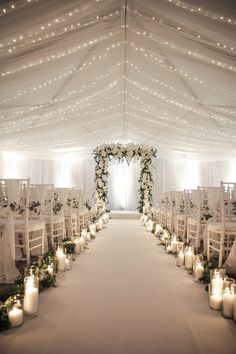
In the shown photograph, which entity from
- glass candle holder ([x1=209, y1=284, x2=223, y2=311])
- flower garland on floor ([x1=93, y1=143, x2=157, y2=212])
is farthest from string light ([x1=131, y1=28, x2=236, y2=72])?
flower garland on floor ([x1=93, y1=143, x2=157, y2=212])

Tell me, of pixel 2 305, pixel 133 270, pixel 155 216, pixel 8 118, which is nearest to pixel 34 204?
pixel 133 270

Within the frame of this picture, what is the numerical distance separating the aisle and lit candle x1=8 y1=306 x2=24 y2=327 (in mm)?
48

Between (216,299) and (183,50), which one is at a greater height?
(183,50)

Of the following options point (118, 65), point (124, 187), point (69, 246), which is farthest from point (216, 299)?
point (124, 187)

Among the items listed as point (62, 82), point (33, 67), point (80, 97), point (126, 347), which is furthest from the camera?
point (80, 97)

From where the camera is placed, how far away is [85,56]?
410 centimetres

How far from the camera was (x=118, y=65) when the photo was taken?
15.7ft

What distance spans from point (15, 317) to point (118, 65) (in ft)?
13.2

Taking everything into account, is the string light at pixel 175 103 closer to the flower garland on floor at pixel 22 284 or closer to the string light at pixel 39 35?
the string light at pixel 39 35

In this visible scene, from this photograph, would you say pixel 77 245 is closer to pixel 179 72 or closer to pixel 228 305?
pixel 228 305

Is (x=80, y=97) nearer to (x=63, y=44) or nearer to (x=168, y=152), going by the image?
(x=63, y=44)

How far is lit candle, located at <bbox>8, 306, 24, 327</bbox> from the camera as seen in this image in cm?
202

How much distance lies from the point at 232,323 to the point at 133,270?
1.60m

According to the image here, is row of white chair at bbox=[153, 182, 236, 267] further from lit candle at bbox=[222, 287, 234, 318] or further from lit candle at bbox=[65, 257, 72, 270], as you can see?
lit candle at bbox=[65, 257, 72, 270]
